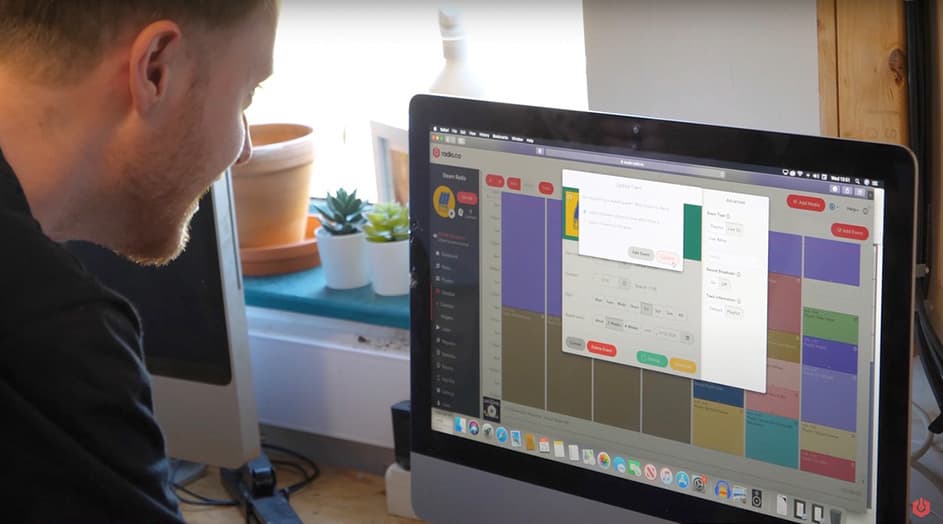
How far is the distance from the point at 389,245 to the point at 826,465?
79 cm

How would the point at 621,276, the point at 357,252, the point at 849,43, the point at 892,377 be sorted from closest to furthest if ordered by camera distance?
the point at 892,377
the point at 621,276
the point at 849,43
the point at 357,252

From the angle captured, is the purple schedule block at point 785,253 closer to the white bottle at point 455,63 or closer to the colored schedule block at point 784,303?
the colored schedule block at point 784,303

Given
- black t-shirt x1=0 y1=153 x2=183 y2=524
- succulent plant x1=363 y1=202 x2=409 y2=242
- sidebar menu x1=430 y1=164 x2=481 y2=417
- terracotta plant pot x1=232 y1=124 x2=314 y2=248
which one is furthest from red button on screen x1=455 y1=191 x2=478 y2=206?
terracotta plant pot x1=232 y1=124 x2=314 y2=248

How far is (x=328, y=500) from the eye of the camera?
1.55 meters

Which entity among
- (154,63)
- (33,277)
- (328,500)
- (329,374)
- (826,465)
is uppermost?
(154,63)

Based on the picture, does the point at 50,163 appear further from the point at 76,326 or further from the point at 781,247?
the point at 781,247

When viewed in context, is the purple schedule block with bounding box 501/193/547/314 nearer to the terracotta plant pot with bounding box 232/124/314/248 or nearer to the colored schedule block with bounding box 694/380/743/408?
the colored schedule block with bounding box 694/380/743/408

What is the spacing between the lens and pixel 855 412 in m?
0.95

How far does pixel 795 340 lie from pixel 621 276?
149 millimetres

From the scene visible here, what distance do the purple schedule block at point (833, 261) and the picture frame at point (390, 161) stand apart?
874mm

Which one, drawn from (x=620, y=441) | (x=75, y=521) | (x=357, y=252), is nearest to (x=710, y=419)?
(x=620, y=441)

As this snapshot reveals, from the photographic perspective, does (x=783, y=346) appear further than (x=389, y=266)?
No

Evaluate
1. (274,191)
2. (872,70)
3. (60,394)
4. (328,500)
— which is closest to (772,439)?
(872,70)

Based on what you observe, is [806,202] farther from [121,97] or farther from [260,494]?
[260,494]
